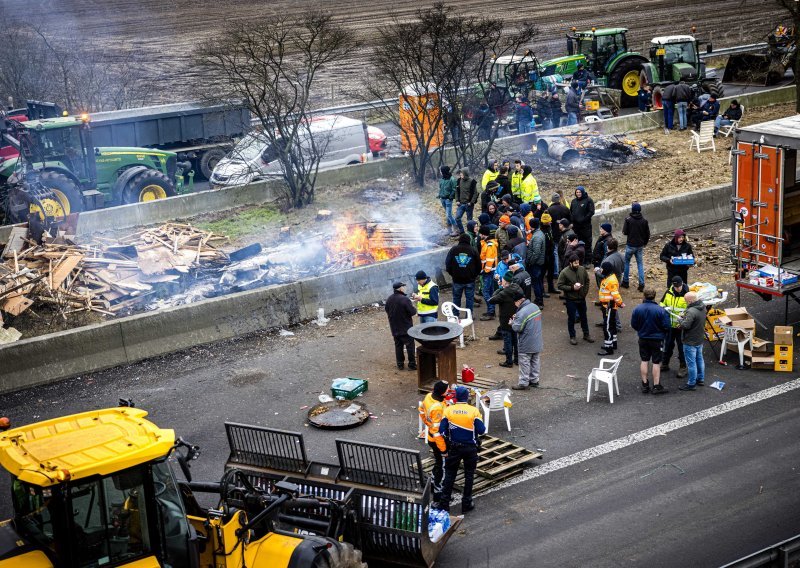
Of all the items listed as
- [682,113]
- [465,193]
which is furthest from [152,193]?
[682,113]

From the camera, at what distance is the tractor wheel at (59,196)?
21.0m

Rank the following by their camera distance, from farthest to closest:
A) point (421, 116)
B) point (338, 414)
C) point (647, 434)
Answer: point (421, 116) → point (338, 414) → point (647, 434)

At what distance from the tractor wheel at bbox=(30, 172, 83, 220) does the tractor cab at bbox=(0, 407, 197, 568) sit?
14.5 meters

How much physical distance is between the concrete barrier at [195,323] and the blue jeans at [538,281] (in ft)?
6.57

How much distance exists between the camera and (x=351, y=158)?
25.2 meters

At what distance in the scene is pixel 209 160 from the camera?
27.2 meters

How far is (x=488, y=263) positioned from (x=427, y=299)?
6.87ft

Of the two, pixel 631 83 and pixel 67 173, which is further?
pixel 631 83

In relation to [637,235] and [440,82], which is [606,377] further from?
[440,82]

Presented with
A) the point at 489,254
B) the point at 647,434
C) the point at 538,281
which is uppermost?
the point at 489,254

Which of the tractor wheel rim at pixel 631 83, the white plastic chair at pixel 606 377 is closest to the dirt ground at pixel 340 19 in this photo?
the tractor wheel rim at pixel 631 83

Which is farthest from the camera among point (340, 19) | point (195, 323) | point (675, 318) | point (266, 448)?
point (340, 19)

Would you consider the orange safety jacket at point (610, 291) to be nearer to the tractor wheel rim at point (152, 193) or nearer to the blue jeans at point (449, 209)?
the blue jeans at point (449, 209)

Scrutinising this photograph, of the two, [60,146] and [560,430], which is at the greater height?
[60,146]
